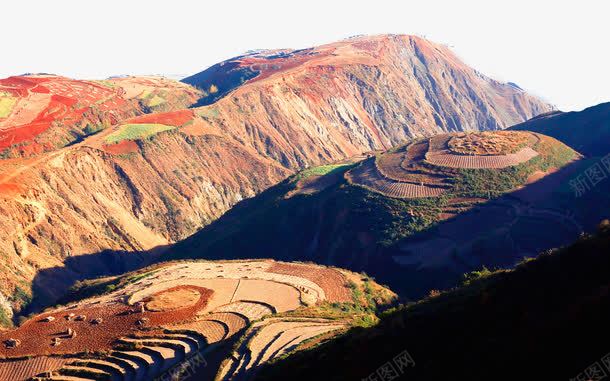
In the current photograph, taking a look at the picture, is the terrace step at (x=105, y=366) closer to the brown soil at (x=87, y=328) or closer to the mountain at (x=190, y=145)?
the brown soil at (x=87, y=328)

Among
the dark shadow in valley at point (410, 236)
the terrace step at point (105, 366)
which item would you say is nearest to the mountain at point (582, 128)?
the dark shadow in valley at point (410, 236)

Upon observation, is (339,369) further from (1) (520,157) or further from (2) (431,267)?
(1) (520,157)

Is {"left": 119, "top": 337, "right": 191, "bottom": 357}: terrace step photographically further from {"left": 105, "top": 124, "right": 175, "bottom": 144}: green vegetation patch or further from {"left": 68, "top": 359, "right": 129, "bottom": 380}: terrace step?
{"left": 105, "top": 124, "right": 175, "bottom": 144}: green vegetation patch

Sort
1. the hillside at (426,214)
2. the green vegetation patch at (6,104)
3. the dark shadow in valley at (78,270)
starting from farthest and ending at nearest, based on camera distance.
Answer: the green vegetation patch at (6,104) → the dark shadow in valley at (78,270) → the hillside at (426,214)

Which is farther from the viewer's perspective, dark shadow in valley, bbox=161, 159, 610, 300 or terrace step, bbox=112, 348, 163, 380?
dark shadow in valley, bbox=161, 159, 610, 300

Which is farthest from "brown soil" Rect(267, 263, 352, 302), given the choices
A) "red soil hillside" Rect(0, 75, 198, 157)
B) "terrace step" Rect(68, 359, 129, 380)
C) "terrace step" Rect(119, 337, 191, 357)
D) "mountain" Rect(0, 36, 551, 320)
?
"red soil hillside" Rect(0, 75, 198, 157)

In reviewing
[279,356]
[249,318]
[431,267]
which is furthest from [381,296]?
[279,356]
